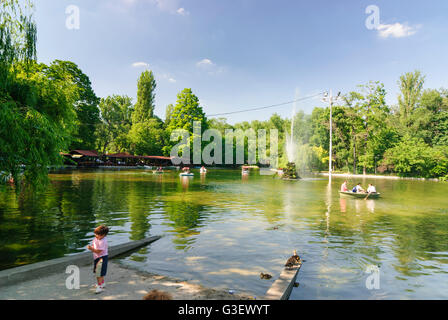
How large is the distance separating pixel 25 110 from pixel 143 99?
98682 millimetres

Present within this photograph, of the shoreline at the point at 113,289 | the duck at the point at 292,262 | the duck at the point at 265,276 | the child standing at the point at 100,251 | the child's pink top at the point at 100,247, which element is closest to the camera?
the shoreline at the point at 113,289

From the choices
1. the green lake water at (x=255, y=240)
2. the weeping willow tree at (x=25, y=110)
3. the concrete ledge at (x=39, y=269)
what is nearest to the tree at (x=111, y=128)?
the green lake water at (x=255, y=240)

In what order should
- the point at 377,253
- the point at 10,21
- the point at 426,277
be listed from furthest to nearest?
the point at 377,253 → the point at 10,21 → the point at 426,277

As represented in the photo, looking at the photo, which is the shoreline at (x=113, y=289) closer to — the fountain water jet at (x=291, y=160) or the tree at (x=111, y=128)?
the fountain water jet at (x=291, y=160)

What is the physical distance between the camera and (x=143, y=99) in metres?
103

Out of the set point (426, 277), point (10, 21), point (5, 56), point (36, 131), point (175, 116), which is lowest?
point (426, 277)

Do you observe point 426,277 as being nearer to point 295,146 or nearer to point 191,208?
point 191,208

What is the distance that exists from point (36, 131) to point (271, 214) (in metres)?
13.4

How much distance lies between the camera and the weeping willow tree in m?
8.24

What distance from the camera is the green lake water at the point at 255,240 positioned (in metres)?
8.14

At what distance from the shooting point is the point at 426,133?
72.1 metres

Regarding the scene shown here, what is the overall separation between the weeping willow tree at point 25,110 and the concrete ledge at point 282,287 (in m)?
7.95
